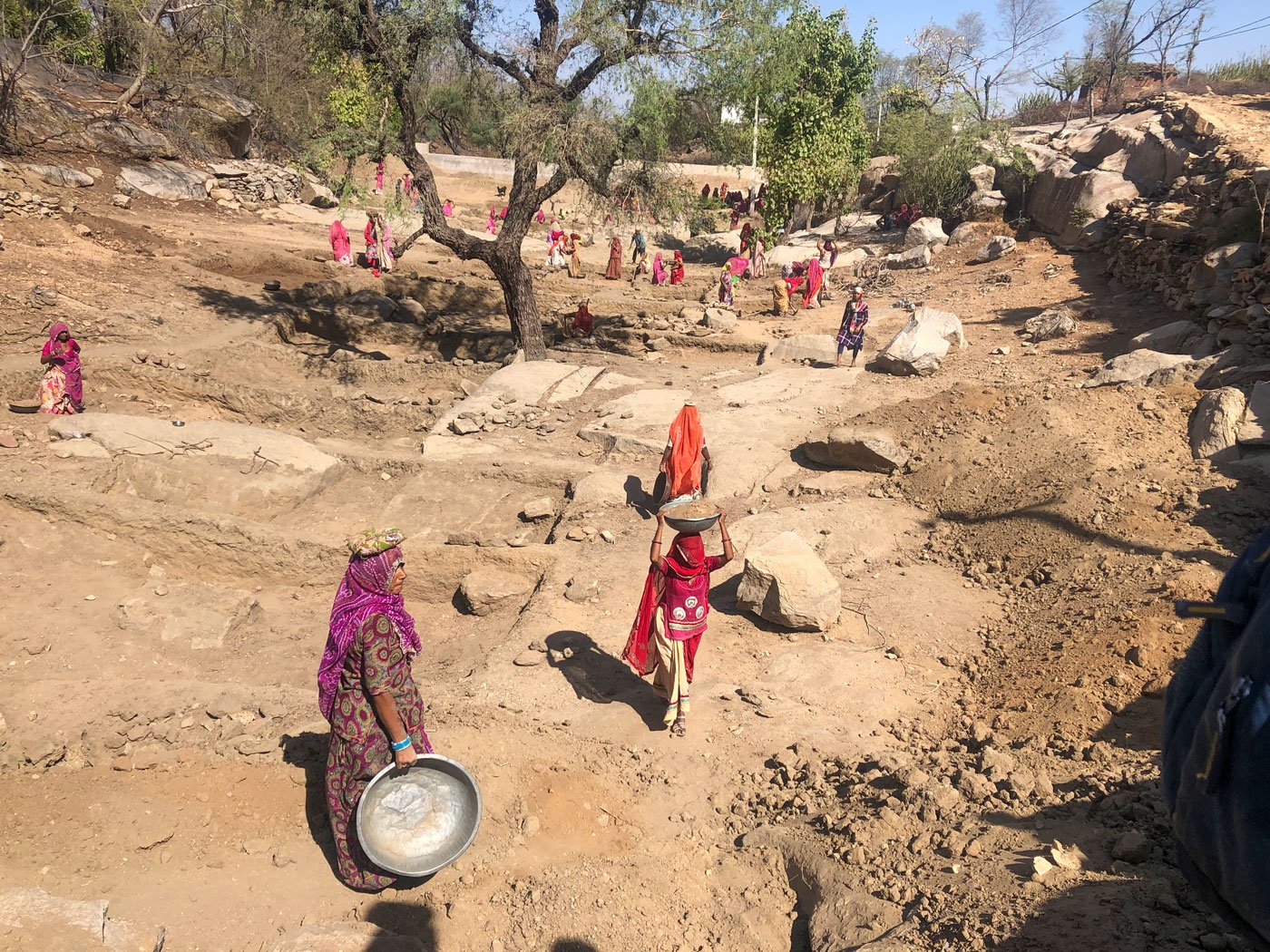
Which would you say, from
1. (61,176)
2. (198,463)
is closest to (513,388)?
(198,463)

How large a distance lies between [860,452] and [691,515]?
4435 millimetres

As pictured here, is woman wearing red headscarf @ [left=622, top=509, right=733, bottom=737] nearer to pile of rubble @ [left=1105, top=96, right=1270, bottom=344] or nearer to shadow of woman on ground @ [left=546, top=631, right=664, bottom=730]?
shadow of woman on ground @ [left=546, top=631, right=664, bottom=730]

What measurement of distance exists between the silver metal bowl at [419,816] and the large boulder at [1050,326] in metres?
11.8

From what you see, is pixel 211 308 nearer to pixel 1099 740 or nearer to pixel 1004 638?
pixel 1004 638

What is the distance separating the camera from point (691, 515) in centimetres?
432

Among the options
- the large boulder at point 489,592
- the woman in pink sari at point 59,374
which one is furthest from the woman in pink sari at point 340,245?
the large boulder at point 489,592

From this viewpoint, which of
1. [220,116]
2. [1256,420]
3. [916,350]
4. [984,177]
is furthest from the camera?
[220,116]

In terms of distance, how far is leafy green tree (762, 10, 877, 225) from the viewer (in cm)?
2242

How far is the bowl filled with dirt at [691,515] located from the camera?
4.29m

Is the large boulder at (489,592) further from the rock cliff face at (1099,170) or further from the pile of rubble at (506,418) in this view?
the rock cliff face at (1099,170)

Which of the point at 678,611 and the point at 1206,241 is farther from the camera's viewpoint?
the point at 1206,241

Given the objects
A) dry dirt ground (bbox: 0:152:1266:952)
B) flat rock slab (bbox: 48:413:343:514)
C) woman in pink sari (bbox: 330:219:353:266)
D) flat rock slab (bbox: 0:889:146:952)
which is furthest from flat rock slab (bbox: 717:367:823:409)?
woman in pink sari (bbox: 330:219:353:266)

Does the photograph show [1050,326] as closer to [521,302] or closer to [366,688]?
[521,302]

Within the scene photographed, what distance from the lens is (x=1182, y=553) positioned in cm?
571
